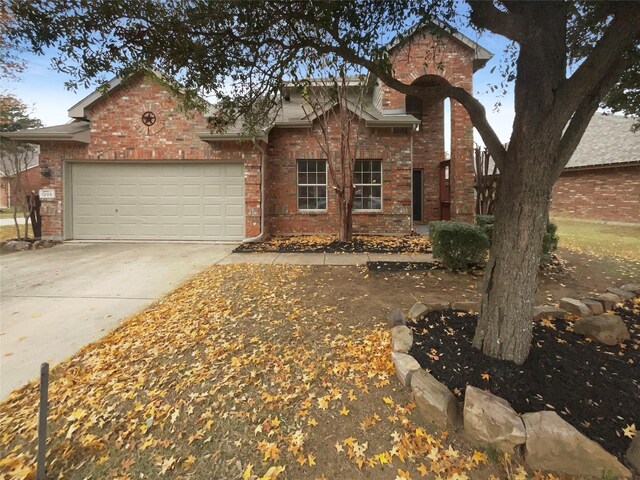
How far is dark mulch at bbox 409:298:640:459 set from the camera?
7.56 feet

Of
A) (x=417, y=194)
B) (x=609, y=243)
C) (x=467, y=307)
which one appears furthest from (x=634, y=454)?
(x=417, y=194)

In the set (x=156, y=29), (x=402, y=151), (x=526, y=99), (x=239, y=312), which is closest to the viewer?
(x=526, y=99)

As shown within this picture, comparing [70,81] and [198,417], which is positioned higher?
[70,81]

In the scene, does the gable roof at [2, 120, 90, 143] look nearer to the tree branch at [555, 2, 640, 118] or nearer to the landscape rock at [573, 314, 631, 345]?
the tree branch at [555, 2, 640, 118]

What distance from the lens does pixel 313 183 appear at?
1149 centimetres

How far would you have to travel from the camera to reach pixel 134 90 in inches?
403

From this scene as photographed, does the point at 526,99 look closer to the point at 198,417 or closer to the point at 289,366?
the point at 289,366

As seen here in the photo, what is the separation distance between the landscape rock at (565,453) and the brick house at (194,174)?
9.07m

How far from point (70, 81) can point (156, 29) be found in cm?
123

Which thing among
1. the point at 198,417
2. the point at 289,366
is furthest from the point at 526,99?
the point at 198,417

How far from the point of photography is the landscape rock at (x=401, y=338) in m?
3.14

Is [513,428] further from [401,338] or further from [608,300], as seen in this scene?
[608,300]

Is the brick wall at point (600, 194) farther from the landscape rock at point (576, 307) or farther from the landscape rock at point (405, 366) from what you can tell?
the landscape rock at point (405, 366)

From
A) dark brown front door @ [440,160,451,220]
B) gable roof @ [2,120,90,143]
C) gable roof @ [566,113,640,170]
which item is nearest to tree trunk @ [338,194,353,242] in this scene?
dark brown front door @ [440,160,451,220]
